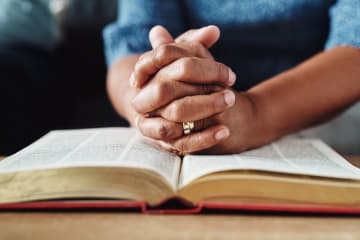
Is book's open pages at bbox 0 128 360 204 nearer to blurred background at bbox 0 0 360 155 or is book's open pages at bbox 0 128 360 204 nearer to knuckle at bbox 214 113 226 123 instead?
knuckle at bbox 214 113 226 123

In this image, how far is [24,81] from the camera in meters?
1.11

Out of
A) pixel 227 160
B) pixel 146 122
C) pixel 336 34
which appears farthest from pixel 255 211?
pixel 336 34

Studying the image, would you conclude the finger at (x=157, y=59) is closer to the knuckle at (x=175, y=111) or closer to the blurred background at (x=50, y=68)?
the knuckle at (x=175, y=111)

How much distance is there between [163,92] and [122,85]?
11.4 inches

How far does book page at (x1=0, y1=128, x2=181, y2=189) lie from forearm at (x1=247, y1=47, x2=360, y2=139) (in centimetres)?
17

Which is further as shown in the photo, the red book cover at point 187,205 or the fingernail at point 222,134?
the fingernail at point 222,134

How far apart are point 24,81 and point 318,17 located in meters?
0.62

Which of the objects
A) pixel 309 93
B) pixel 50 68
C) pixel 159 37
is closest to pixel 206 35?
pixel 159 37

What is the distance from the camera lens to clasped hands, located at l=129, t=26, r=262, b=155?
23.0 inches

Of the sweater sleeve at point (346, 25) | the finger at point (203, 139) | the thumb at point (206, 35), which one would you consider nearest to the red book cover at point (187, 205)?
the finger at point (203, 139)

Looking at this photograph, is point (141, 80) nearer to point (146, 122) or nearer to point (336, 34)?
point (146, 122)

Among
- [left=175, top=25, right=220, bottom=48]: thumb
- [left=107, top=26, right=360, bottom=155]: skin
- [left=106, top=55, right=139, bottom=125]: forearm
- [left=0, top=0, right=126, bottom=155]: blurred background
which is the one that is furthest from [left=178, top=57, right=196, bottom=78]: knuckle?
[left=0, top=0, right=126, bottom=155]: blurred background

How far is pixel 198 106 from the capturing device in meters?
0.58

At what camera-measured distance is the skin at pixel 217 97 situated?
59cm
